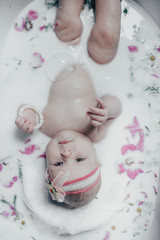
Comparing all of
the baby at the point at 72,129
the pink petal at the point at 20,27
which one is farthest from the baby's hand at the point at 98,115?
the pink petal at the point at 20,27

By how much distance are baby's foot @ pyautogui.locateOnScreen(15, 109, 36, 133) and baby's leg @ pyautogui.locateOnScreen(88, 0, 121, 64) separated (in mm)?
351

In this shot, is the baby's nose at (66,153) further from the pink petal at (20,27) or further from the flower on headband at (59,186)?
the pink petal at (20,27)

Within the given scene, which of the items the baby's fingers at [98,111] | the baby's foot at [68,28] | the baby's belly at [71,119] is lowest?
the baby's belly at [71,119]

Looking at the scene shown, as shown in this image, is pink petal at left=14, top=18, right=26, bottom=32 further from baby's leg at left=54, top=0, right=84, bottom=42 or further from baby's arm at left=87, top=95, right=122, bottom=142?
baby's arm at left=87, top=95, right=122, bottom=142

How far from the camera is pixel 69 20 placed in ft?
4.34

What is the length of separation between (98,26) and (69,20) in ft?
0.37

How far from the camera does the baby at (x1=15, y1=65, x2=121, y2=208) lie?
1178mm

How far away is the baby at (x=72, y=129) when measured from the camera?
118 centimetres

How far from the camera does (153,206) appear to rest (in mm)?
1413

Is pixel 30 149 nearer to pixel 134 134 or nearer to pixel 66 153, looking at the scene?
pixel 66 153

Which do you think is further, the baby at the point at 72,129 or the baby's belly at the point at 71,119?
the baby's belly at the point at 71,119

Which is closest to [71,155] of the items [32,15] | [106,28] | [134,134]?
[134,134]

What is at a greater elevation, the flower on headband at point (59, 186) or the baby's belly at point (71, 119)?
the baby's belly at point (71, 119)

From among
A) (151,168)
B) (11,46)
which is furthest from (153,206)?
(11,46)
